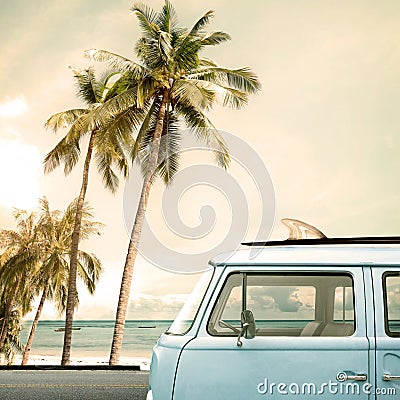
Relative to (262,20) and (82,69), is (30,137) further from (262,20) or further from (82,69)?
(82,69)

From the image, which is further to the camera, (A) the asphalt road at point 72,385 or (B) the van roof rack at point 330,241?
(A) the asphalt road at point 72,385

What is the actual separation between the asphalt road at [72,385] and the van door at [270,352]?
257 inches

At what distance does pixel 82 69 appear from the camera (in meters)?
33.9

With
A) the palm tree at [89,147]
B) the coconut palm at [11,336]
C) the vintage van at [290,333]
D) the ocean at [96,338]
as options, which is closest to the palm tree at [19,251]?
the coconut palm at [11,336]

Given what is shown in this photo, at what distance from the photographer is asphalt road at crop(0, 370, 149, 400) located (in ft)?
39.8

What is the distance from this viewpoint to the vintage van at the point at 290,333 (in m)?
5.54

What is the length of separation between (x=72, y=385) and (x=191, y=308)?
8.47 m

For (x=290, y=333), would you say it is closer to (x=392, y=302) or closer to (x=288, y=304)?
(x=288, y=304)

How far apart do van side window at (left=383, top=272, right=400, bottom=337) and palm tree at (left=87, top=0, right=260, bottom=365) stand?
67.4 ft

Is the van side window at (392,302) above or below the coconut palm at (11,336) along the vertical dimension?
below

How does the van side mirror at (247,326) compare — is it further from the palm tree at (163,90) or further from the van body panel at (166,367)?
the palm tree at (163,90)

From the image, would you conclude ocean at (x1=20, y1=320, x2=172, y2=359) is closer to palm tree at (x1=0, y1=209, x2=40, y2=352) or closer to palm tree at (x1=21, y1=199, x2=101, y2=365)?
palm tree at (x1=21, y1=199, x2=101, y2=365)

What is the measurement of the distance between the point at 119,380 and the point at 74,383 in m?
0.99

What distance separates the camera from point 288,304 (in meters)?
5.98
